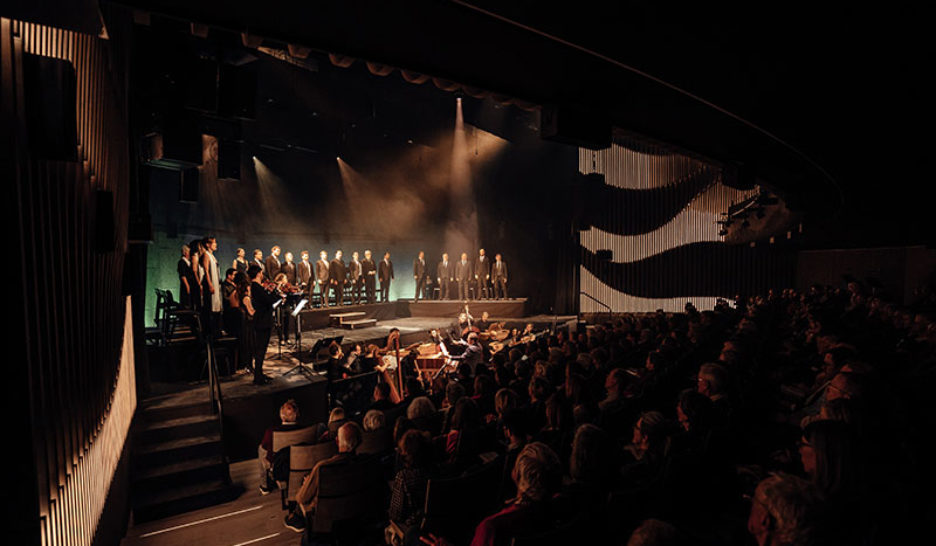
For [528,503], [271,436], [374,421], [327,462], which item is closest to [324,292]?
[271,436]

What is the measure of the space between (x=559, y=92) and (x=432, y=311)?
42.6ft

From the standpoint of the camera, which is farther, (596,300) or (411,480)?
(596,300)

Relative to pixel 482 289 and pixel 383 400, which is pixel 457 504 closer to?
pixel 383 400

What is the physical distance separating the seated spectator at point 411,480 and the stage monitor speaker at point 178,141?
3.68 m

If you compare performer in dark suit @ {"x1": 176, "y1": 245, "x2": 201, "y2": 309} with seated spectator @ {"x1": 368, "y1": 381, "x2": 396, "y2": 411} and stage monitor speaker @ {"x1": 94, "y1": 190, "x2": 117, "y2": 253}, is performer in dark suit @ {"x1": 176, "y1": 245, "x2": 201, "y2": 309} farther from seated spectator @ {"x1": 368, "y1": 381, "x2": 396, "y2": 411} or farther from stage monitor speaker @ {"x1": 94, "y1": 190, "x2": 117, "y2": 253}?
Answer: stage monitor speaker @ {"x1": 94, "y1": 190, "x2": 117, "y2": 253}

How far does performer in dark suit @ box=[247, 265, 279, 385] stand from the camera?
22.8 feet

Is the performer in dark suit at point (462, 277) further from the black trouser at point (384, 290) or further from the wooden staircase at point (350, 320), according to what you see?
the wooden staircase at point (350, 320)

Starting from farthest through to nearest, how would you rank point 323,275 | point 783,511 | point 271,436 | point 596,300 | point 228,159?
point 596,300, point 323,275, point 228,159, point 271,436, point 783,511

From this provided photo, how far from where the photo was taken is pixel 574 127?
3547 mm

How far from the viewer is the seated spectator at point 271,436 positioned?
14.4 ft

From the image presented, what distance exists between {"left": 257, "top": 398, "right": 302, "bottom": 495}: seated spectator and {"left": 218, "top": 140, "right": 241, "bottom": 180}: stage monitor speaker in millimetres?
3351

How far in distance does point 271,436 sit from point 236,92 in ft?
10.7

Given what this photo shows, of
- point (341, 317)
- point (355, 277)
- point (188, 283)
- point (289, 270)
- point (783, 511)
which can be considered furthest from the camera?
point (355, 277)

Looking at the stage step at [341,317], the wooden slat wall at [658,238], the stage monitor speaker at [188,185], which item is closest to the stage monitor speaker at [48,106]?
the stage monitor speaker at [188,185]
